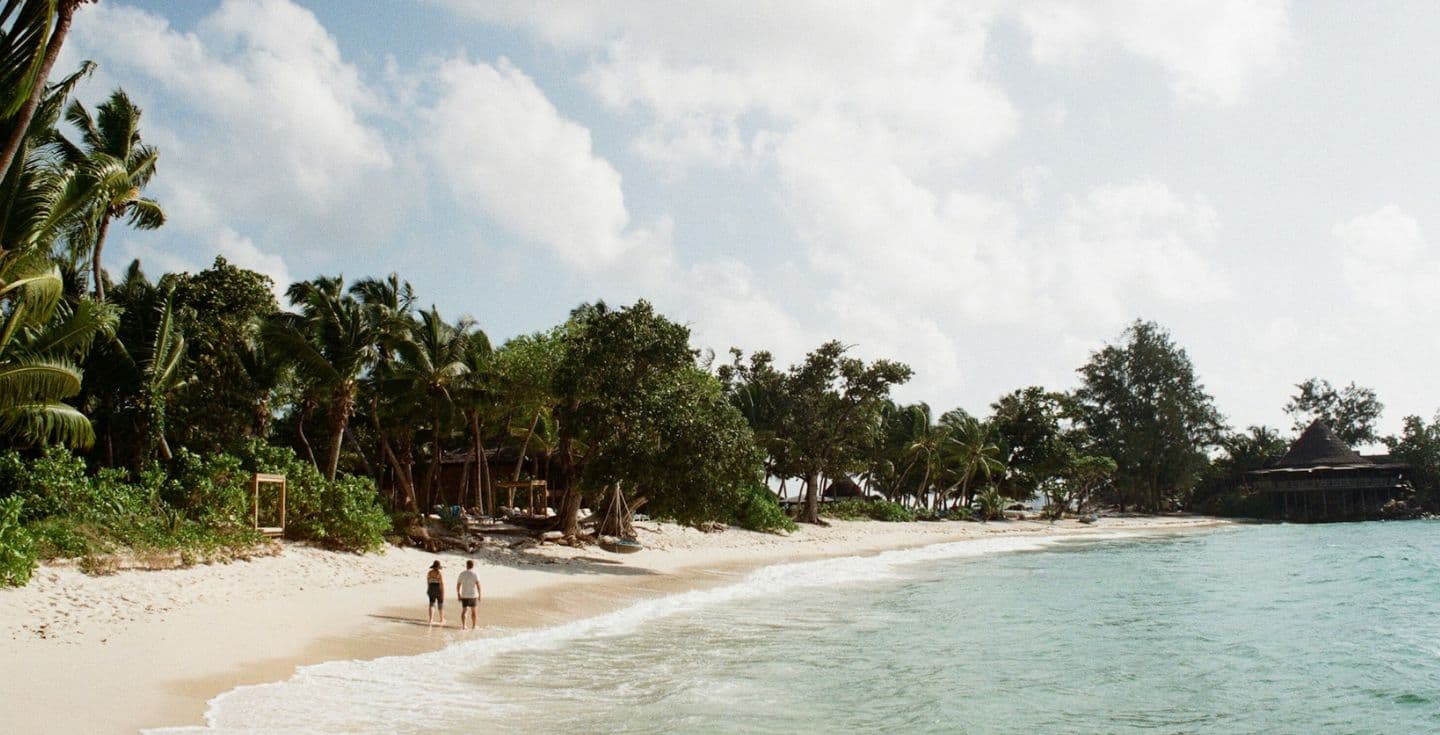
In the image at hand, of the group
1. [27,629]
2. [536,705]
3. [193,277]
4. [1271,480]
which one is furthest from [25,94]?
[1271,480]

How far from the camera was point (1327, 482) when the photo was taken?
66125mm

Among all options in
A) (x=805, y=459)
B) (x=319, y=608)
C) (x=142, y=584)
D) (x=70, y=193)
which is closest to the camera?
(x=70, y=193)

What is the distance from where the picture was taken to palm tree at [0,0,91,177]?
9578 millimetres

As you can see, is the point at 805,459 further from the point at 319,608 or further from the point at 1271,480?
the point at 1271,480

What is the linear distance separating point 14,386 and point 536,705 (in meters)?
11.0

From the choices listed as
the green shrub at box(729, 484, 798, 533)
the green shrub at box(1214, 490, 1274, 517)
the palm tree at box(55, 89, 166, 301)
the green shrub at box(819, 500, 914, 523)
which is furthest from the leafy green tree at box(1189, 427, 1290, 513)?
the palm tree at box(55, 89, 166, 301)

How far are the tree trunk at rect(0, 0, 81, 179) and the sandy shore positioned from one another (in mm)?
5379

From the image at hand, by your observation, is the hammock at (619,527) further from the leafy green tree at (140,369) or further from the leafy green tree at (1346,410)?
→ the leafy green tree at (1346,410)

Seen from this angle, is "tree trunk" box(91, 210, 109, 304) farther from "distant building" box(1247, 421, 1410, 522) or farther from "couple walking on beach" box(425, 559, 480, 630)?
"distant building" box(1247, 421, 1410, 522)

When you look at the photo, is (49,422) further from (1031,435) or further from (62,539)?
(1031,435)

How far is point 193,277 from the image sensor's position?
89.8 feet

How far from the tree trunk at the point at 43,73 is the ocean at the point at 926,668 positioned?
20.6 ft

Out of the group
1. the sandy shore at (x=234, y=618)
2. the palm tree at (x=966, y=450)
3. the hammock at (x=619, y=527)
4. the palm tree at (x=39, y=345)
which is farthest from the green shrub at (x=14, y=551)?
the palm tree at (x=966, y=450)

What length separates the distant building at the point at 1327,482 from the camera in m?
66.4
